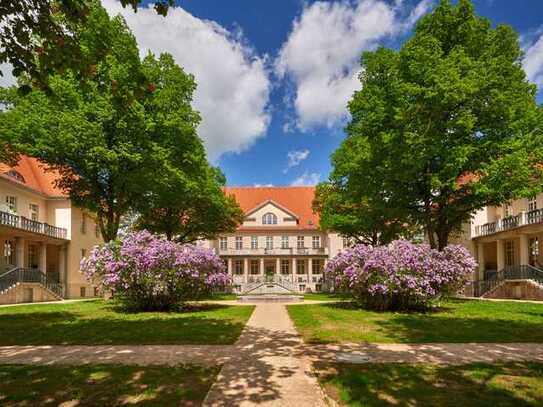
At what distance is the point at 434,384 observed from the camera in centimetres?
551

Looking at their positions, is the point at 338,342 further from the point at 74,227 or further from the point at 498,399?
the point at 74,227

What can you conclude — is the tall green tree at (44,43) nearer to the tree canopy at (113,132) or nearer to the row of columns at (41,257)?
the tree canopy at (113,132)

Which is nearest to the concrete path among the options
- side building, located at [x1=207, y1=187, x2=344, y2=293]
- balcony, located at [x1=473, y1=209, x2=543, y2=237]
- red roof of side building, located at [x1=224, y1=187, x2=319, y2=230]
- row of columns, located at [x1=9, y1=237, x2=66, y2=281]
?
balcony, located at [x1=473, y1=209, x2=543, y2=237]

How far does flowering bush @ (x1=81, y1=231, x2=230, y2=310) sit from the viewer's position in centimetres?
1582

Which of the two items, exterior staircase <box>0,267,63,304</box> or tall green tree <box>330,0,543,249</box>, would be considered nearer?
tall green tree <box>330,0,543,249</box>

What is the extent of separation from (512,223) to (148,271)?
24216mm

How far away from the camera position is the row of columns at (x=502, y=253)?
1080 inches

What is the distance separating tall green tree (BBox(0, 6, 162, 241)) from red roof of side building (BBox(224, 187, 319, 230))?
104 feet

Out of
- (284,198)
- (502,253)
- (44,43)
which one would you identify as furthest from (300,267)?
(44,43)

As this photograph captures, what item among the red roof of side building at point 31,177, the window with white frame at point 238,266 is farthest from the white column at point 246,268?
the red roof of side building at point 31,177

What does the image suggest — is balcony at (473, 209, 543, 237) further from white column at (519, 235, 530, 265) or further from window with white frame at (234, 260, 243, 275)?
window with white frame at (234, 260, 243, 275)

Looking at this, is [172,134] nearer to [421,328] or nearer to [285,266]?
[421,328]

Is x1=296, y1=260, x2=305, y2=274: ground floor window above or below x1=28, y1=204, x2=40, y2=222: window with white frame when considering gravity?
below

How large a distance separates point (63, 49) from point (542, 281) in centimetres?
2627
